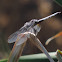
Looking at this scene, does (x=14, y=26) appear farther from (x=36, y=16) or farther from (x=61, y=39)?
(x=61, y=39)

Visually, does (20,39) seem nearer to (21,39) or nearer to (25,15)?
(21,39)

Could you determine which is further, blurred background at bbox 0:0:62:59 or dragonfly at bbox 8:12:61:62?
blurred background at bbox 0:0:62:59

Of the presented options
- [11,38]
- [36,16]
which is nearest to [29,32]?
[11,38]

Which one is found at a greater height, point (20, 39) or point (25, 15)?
point (20, 39)

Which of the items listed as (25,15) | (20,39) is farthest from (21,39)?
(25,15)

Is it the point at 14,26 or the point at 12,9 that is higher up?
the point at 12,9

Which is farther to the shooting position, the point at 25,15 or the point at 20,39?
the point at 25,15

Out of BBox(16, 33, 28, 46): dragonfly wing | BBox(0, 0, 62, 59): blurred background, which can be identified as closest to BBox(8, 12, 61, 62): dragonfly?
BBox(16, 33, 28, 46): dragonfly wing

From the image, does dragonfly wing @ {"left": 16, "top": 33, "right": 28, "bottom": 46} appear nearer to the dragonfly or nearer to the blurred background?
the dragonfly

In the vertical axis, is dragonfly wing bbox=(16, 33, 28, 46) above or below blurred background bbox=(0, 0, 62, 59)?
above

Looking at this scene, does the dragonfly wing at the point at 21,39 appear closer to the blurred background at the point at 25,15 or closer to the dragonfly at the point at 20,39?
the dragonfly at the point at 20,39

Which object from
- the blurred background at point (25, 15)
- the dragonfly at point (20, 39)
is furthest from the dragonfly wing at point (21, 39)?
the blurred background at point (25, 15)
